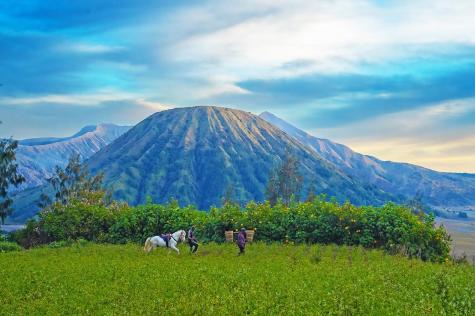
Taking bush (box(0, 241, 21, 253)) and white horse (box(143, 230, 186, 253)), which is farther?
bush (box(0, 241, 21, 253))

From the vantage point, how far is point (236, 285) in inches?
746

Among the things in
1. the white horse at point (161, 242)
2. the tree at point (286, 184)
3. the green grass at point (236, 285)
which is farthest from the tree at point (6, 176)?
the tree at point (286, 184)

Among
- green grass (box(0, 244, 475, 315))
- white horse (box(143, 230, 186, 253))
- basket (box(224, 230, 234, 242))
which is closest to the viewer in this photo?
green grass (box(0, 244, 475, 315))

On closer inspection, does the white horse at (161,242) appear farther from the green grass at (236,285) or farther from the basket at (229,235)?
the basket at (229,235)

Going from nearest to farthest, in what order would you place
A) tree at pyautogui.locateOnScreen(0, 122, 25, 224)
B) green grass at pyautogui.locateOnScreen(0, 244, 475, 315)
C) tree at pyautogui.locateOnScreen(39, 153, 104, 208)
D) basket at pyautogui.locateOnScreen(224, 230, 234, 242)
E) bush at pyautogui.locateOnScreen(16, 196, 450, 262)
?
green grass at pyautogui.locateOnScreen(0, 244, 475, 315)
bush at pyautogui.locateOnScreen(16, 196, 450, 262)
basket at pyautogui.locateOnScreen(224, 230, 234, 242)
tree at pyautogui.locateOnScreen(0, 122, 25, 224)
tree at pyautogui.locateOnScreen(39, 153, 104, 208)

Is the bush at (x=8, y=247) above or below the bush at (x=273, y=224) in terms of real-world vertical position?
below

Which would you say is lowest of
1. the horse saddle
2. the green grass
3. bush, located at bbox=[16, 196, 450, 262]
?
the green grass

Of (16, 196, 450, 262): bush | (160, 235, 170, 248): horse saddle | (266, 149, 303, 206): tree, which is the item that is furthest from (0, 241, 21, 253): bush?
(266, 149, 303, 206): tree

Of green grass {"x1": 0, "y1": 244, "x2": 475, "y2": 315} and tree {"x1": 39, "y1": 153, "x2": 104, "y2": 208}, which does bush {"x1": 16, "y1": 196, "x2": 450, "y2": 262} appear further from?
tree {"x1": 39, "y1": 153, "x2": 104, "y2": 208}

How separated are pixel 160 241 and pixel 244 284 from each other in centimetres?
1110

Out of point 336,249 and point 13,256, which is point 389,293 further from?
point 13,256

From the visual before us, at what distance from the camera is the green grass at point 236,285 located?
611 inches

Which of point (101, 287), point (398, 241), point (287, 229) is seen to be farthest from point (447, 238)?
point (101, 287)

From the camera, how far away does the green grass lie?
1551 cm
